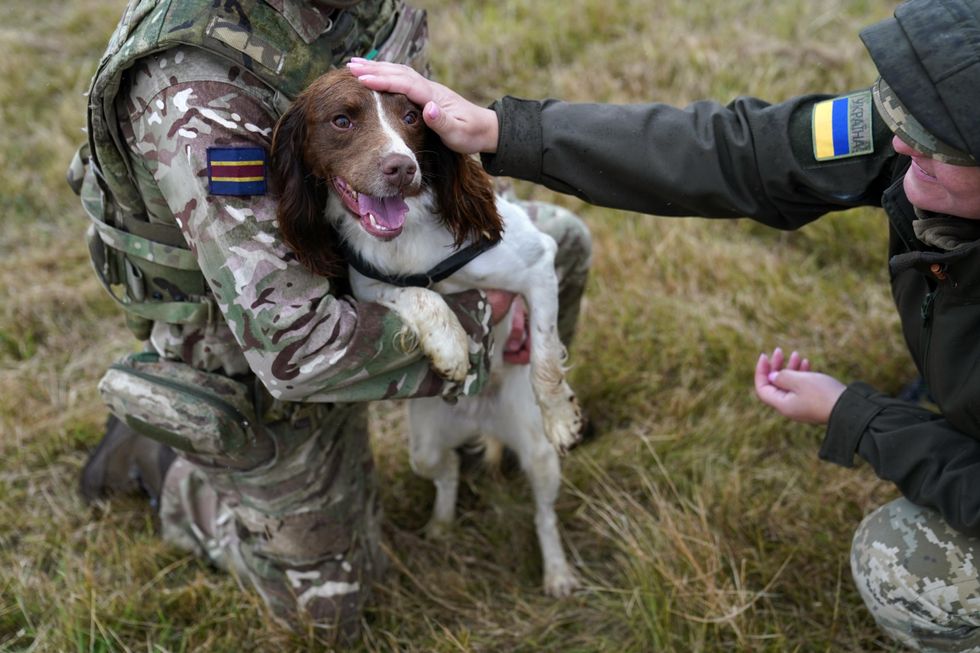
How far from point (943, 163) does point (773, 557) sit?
60.3 inches

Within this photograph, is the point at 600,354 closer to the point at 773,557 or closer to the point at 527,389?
Result: the point at 527,389

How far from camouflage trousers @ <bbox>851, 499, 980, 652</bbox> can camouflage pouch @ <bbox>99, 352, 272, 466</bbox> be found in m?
1.80

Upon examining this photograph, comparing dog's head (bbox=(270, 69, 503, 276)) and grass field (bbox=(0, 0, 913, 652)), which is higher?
dog's head (bbox=(270, 69, 503, 276))

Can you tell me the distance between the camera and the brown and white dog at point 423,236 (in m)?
2.48

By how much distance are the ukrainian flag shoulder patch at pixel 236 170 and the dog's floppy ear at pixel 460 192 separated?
0.42 meters

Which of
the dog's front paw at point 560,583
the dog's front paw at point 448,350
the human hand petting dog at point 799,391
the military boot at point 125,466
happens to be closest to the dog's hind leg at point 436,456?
the dog's front paw at point 560,583

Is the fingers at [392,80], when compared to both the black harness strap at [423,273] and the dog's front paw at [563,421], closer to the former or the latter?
the black harness strap at [423,273]

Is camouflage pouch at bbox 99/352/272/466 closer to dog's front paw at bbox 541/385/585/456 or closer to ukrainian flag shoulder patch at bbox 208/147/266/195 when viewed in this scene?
ukrainian flag shoulder patch at bbox 208/147/266/195

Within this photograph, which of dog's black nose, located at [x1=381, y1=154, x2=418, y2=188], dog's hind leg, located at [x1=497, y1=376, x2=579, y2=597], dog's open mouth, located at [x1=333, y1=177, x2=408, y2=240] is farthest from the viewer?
dog's hind leg, located at [x1=497, y1=376, x2=579, y2=597]

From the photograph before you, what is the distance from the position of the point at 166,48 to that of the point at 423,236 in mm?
804

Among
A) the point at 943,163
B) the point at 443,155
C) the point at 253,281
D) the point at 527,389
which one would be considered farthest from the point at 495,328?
the point at 943,163

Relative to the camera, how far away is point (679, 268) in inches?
183

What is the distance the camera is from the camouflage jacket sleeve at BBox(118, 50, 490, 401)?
97.9 inches

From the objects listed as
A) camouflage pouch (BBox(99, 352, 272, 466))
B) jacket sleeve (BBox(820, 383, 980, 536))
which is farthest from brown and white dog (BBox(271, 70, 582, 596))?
jacket sleeve (BBox(820, 383, 980, 536))
